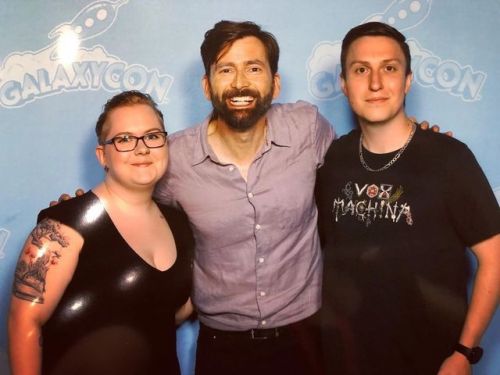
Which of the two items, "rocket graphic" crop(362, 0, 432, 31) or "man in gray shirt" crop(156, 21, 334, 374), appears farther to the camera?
"rocket graphic" crop(362, 0, 432, 31)

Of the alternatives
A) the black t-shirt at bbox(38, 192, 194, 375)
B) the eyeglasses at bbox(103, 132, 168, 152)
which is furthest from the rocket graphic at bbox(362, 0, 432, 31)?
the black t-shirt at bbox(38, 192, 194, 375)

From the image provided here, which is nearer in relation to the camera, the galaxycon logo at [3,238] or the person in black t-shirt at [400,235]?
the person in black t-shirt at [400,235]

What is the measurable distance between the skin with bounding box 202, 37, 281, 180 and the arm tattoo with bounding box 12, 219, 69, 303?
2.33 ft

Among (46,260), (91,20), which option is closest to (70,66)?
(91,20)

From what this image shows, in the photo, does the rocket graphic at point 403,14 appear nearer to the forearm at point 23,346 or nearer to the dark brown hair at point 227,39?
the dark brown hair at point 227,39

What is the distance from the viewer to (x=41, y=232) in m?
1.60

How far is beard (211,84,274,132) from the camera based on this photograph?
1.94 m

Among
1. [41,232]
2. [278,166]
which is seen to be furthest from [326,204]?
[41,232]

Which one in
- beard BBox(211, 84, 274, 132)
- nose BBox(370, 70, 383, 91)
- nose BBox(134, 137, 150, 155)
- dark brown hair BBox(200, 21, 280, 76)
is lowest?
nose BBox(134, 137, 150, 155)

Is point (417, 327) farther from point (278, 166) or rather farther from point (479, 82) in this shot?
point (479, 82)

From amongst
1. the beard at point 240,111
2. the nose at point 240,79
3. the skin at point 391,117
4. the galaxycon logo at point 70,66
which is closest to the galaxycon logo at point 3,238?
the galaxycon logo at point 70,66

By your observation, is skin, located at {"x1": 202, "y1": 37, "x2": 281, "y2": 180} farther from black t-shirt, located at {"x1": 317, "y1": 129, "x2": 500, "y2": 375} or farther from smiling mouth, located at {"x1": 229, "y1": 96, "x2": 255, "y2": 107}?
black t-shirt, located at {"x1": 317, "y1": 129, "x2": 500, "y2": 375}

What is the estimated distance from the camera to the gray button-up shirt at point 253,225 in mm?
1941

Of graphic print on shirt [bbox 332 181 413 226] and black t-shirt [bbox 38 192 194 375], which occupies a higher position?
graphic print on shirt [bbox 332 181 413 226]
